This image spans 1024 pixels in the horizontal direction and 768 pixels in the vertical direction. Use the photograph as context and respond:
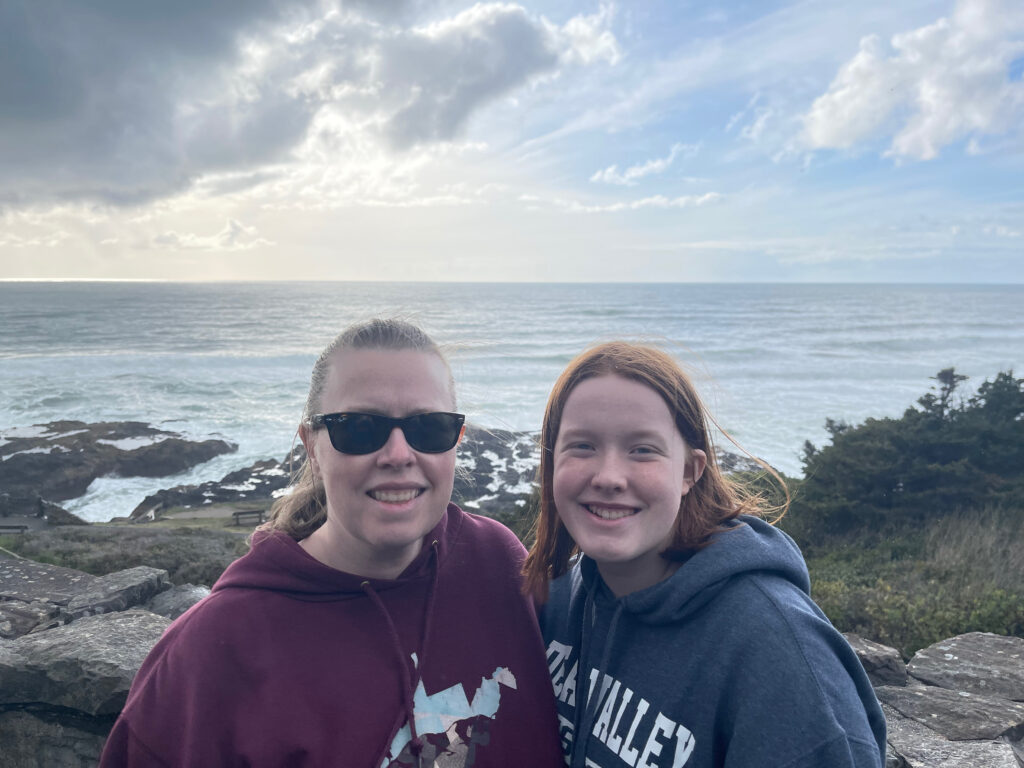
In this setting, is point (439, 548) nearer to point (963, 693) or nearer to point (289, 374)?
point (963, 693)

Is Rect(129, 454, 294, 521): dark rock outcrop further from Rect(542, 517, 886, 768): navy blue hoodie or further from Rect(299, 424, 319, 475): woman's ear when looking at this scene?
Rect(542, 517, 886, 768): navy blue hoodie

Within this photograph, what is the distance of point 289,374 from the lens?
126 ft

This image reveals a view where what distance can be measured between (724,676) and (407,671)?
0.88m

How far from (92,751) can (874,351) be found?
50858 mm

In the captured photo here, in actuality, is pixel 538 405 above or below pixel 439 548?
below

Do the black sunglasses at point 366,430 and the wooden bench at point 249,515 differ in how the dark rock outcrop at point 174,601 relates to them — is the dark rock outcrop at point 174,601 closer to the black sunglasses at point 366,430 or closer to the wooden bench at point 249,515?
the black sunglasses at point 366,430

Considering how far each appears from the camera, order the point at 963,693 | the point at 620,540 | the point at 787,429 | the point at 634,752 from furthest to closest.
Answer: the point at 787,429
the point at 963,693
the point at 620,540
the point at 634,752

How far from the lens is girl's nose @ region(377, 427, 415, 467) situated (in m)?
2.05

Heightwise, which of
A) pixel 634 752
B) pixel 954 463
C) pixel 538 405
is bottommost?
pixel 538 405

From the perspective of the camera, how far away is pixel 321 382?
87.7 inches

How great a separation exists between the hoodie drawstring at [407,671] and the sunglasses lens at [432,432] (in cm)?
44

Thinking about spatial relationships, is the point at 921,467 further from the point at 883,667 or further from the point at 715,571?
the point at 715,571

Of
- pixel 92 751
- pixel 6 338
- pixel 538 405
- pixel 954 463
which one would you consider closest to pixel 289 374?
pixel 538 405

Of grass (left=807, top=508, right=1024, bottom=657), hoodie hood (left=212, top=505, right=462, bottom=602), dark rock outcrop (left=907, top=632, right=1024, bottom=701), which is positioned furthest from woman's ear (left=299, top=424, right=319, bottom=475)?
grass (left=807, top=508, right=1024, bottom=657)
